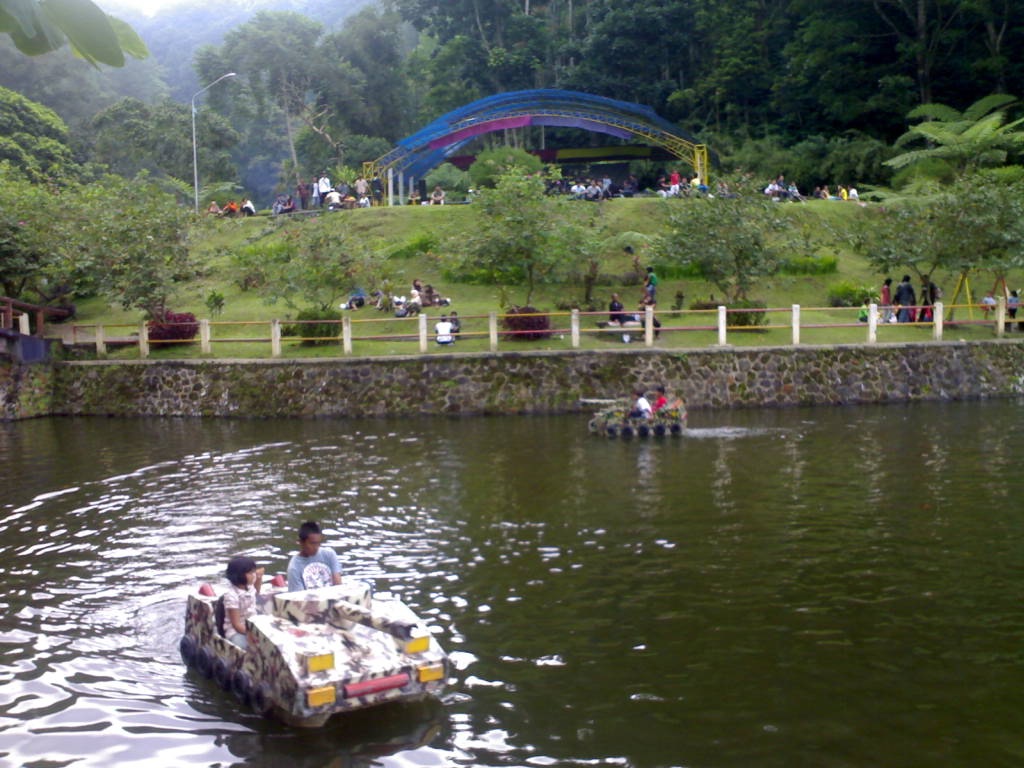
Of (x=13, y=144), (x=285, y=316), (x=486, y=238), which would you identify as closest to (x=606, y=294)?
(x=486, y=238)

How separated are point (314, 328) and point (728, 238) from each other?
44.7 ft

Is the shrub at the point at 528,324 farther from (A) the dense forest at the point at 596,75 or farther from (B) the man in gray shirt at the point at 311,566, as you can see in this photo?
(A) the dense forest at the point at 596,75

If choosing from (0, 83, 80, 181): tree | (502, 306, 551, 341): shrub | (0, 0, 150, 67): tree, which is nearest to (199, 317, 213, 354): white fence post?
(502, 306, 551, 341): shrub

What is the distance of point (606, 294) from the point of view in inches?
1446

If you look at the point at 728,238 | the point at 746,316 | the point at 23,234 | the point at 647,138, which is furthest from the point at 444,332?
the point at 647,138

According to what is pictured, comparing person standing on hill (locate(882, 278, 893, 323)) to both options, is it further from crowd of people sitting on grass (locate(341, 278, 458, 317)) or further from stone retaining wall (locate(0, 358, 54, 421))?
stone retaining wall (locate(0, 358, 54, 421))

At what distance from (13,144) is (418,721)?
51075 millimetres

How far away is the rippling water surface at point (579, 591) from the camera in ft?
26.5

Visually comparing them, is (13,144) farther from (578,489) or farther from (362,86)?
(578,489)

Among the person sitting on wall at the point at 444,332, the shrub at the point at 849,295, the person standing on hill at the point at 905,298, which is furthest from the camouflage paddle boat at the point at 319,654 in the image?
the shrub at the point at 849,295

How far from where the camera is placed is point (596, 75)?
61.6 meters

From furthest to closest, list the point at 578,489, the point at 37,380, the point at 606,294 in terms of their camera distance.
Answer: the point at 606,294 < the point at 37,380 < the point at 578,489

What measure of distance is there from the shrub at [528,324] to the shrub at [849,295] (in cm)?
1159

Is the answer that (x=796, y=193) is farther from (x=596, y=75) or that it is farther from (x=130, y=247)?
(x=130, y=247)
